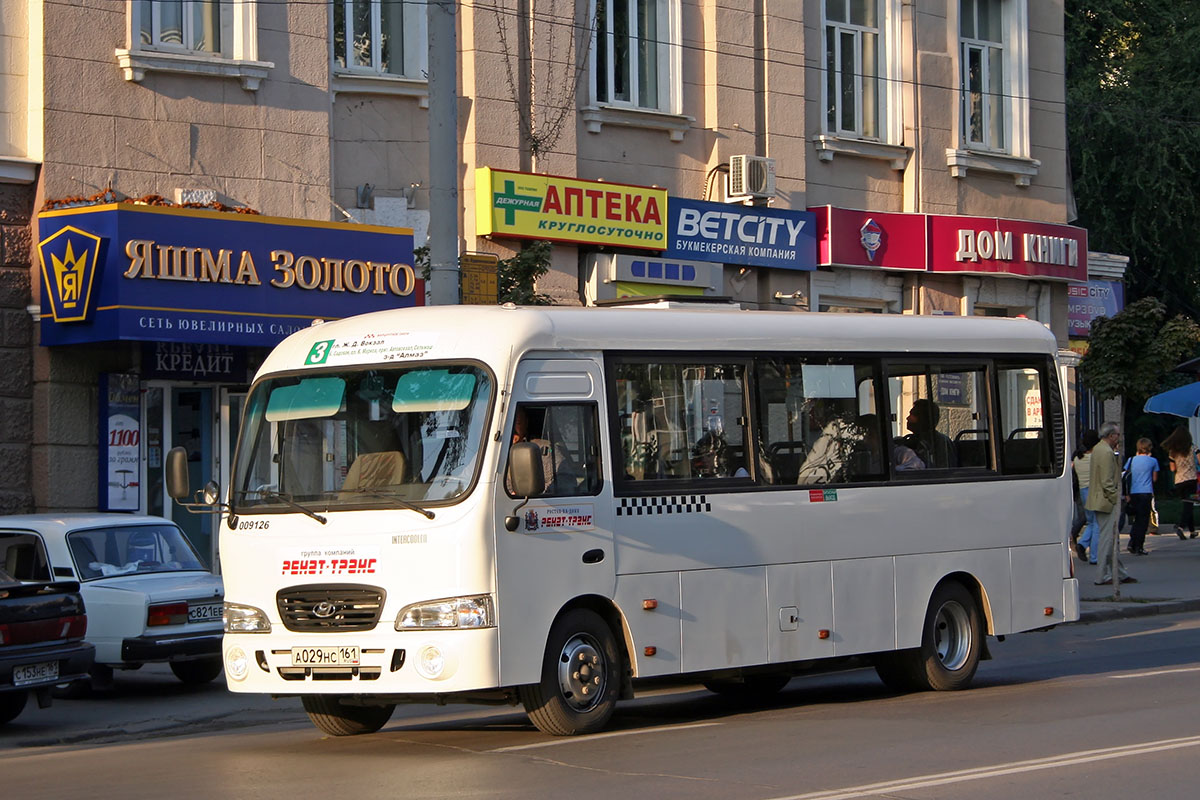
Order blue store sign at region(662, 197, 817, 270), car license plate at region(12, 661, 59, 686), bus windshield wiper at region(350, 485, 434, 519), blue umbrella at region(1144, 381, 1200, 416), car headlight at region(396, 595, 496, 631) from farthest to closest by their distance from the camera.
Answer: blue umbrella at region(1144, 381, 1200, 416), blue store sign at region(662, 197, 817, 270), car license plate at region(12, 661, 59, 686), bus windshield wiper at region(350, 485, 434, 519), car headlight at region(396, 595, 496, 631)

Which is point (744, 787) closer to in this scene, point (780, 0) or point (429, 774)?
point (429, 774)

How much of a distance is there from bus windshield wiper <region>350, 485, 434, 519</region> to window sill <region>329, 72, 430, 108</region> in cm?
1059

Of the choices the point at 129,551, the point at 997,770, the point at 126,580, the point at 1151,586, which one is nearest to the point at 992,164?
the point at 1151,586

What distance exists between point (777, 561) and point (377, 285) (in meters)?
8.59

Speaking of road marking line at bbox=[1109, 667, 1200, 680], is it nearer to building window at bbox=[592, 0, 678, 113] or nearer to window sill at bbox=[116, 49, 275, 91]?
window sill at bbox=[116, 49, 275, 91]

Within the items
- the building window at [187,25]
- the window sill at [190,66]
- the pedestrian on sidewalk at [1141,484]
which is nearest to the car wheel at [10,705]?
the window sill at [190,66]

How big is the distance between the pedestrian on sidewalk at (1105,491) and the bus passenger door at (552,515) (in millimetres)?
11043

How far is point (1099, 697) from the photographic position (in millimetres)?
11914

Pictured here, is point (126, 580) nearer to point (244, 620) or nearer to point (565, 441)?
point (244, 620)

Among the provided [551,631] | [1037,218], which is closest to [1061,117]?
[1037,218]

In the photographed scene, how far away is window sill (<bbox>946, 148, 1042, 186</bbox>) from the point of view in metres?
26.3

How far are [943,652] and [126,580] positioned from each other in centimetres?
660

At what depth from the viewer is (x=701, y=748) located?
9938mm

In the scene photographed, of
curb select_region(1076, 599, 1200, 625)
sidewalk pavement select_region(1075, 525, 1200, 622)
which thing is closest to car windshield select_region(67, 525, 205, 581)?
sidewalk pavement select_region(1075, 525, 1200, 622)
